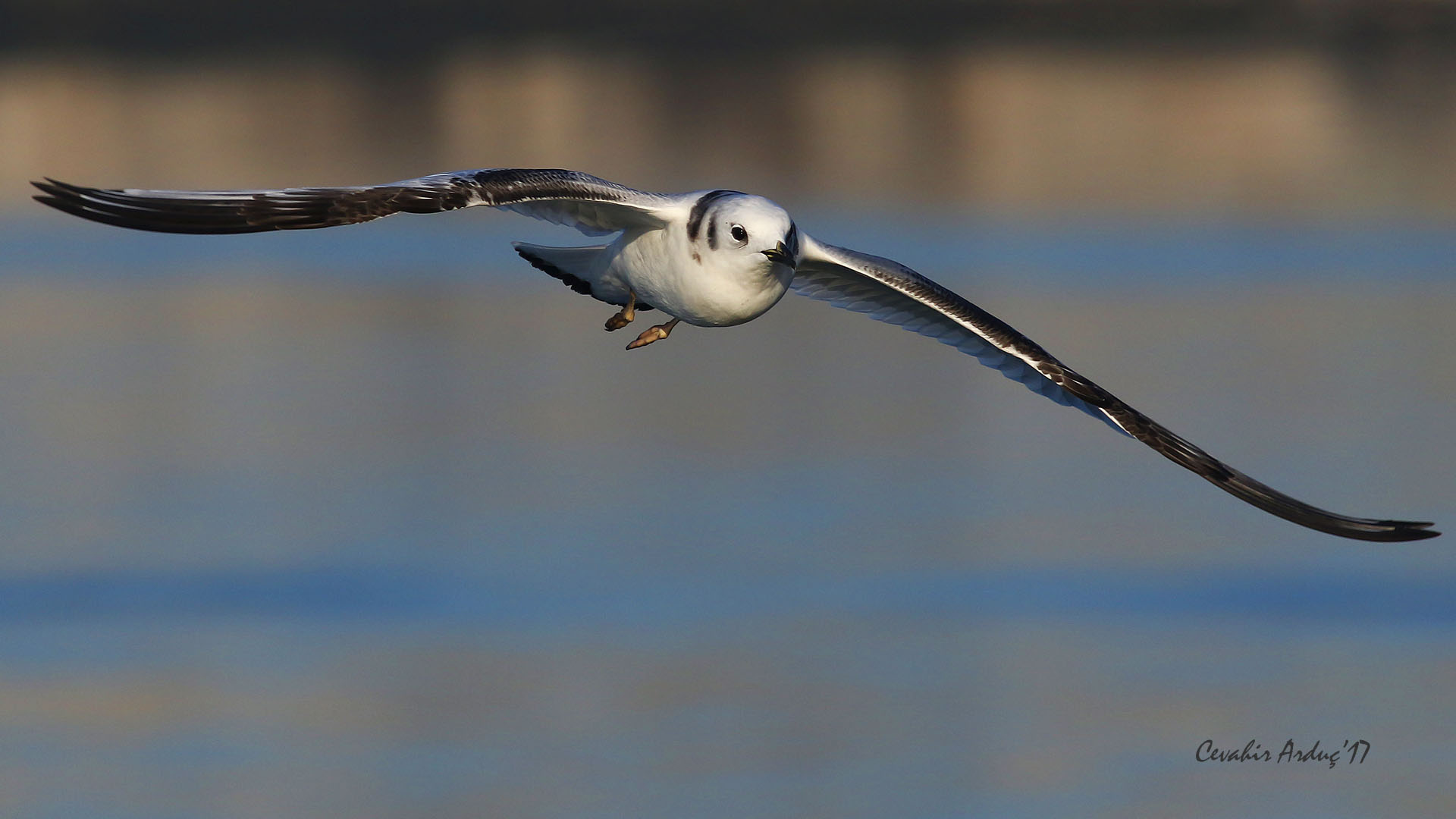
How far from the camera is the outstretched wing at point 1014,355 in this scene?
17.9 m

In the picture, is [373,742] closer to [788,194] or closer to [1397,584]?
[1397,584]

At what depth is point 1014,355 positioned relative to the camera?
18422 millimetres

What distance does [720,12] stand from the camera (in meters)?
70.6

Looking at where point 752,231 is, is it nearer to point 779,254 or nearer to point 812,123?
point 779,254

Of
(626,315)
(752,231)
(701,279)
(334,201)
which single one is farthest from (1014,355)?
(334,201)

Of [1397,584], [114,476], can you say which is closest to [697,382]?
[114,476]

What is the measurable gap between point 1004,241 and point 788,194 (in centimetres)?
558

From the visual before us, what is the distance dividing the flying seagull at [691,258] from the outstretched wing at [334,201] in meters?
0.01

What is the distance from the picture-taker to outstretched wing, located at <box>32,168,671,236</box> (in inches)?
554

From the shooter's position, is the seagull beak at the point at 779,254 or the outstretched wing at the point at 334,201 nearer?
the outstretched wing at the point at 334,201

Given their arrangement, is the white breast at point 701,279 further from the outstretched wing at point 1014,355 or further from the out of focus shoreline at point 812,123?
the out of focus shoreline at point 812,123

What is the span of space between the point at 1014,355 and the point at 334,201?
611 cm

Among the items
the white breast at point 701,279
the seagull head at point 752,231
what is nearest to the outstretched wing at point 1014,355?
the white breast at point 701,279
